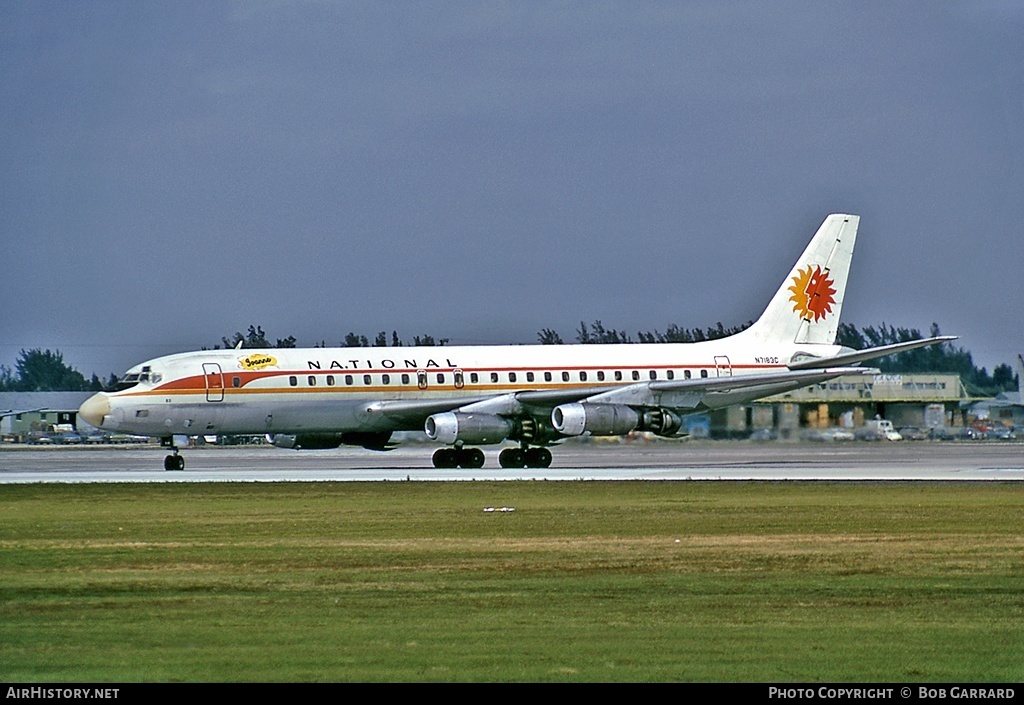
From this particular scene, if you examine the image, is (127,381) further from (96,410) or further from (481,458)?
(481,458)

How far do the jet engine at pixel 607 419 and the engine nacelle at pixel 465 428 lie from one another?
1.80 metres

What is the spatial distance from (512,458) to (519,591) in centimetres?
3251

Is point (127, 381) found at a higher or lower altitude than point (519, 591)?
higher

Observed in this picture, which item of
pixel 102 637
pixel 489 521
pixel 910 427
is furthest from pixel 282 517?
pixel 910 427

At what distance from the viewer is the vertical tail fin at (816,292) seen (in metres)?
55.9

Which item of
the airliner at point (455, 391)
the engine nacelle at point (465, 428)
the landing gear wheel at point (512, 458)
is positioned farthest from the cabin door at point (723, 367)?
the engine nacelle at point (465, 428)

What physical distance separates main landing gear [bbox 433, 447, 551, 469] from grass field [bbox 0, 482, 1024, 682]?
1835cm

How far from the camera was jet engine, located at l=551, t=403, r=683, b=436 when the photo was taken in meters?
49.2

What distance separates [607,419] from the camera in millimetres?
49375

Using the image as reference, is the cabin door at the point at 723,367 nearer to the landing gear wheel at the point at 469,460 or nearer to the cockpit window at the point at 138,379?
the landing gear wheel at the point at 469,460

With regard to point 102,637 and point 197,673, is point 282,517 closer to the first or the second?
point 102,637

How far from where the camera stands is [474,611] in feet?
55.2

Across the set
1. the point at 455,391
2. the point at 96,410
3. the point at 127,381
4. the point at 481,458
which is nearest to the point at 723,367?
the point at 481,458

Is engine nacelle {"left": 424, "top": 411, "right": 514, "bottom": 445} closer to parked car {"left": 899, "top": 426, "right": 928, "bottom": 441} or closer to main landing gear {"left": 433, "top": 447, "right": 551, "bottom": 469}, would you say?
main landing gear {"left": 433, "top": 447, "right": 551, "bottom": 469}
